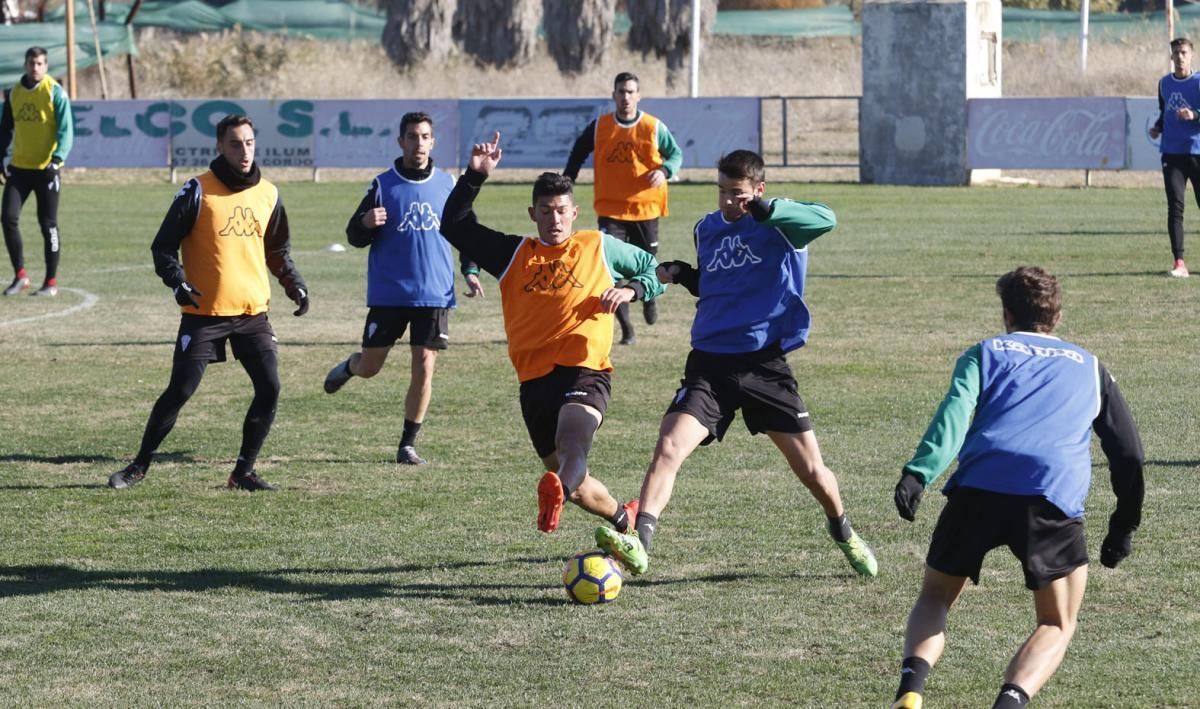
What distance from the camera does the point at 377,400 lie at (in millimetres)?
12391

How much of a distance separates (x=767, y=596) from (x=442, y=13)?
4725cm

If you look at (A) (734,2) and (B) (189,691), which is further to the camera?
(A) (734,2)

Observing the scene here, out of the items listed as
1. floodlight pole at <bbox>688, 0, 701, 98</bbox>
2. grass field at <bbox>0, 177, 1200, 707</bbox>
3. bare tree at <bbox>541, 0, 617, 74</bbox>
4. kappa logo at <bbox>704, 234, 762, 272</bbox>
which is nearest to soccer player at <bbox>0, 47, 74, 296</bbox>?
grass field at <bbox>0, 177, 1200, 707</bbox>

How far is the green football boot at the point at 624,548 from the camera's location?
6883 mm

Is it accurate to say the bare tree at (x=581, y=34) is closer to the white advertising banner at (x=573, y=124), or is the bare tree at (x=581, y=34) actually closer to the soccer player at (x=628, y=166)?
the white advertising banner at (x=573, y=124)

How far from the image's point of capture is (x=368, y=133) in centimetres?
3569

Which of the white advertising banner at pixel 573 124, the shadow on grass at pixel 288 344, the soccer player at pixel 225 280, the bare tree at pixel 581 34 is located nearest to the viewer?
the soccer player at pixel 225 280

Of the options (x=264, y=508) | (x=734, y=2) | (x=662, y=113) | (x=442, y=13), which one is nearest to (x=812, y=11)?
(x=734, y=2)

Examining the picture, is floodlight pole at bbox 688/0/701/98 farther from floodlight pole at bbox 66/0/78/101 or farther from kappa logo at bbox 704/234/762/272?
kappa logo at bbox 704/234/762/272

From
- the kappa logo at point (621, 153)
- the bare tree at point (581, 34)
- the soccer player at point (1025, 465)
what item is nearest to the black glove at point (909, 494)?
the soccer player at point (1025, 465)

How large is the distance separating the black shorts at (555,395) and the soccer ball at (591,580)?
0.65 m

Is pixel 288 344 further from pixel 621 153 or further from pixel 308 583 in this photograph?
pixel 308 583

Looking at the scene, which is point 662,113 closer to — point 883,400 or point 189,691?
point 883,400

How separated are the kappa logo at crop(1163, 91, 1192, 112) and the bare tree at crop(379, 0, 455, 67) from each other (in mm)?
36795
